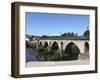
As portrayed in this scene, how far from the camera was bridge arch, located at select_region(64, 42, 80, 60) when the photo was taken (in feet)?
7.14

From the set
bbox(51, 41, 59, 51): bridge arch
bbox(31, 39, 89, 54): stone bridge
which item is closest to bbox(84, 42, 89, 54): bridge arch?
bbox(31, 39, 89, 54): stone bridge

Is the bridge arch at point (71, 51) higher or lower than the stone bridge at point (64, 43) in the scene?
lower

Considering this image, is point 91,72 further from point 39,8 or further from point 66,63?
point 39,8

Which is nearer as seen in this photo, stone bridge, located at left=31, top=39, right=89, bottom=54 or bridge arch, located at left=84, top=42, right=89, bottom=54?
stone bridge, located at left=31, top=39, right=89, bottom=54

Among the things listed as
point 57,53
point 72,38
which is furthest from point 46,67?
point 72,38

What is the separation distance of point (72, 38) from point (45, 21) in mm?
301

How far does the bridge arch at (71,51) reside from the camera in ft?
7.14

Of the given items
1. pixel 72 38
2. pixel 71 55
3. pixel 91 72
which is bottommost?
pixel 91 72

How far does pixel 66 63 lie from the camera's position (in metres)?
2.17

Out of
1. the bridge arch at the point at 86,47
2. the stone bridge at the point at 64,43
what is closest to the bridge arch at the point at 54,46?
the stone bridge at the point at 64,43

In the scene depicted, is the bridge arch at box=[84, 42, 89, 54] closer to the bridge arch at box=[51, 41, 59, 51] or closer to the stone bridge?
the stone bridge

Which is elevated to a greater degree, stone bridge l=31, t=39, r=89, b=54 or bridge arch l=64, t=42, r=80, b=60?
stone bridge l=31, t=39, r=89, b=54

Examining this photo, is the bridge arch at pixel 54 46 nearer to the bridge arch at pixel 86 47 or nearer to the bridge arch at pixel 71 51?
the bridge arch at pixel 71 51

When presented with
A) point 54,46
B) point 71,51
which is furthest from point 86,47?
point 54,46
